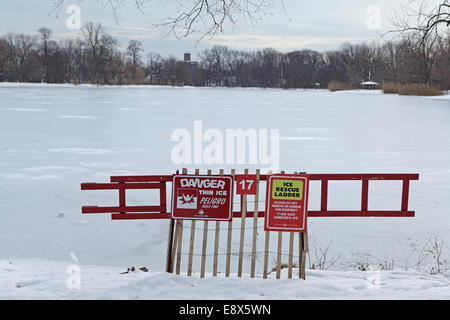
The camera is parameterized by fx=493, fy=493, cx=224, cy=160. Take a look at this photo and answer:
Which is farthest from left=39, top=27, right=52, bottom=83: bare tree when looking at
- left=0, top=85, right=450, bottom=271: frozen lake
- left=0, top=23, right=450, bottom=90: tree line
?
left=0, top=85, right=450, bottom=271: frozen lake

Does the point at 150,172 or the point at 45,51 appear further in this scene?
the point at 45,51

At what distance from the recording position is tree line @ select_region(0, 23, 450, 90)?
4260 inches

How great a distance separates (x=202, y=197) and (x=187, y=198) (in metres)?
0.18

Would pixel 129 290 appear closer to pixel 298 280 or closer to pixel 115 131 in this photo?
pixel 298 280

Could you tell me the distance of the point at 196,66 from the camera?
12925 cm

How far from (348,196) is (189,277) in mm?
6103

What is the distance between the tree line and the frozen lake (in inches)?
2553

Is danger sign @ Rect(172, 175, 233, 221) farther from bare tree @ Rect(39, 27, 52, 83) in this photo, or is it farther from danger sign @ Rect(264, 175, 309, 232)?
bare tree @ Rect(39, 27, 52, 83)

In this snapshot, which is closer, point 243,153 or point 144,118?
point 243,153

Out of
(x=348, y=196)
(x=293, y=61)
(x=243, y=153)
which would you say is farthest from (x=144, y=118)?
(x=293, y=61)

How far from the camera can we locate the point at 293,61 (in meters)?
138

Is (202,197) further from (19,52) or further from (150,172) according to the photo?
(19,52)

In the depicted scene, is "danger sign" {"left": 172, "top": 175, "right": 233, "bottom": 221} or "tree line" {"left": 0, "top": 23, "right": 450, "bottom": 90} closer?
"danger sign" {"left": 172, "top": 175, "right": 233, "bottom": 221}

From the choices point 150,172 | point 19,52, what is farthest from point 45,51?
point 150,172
